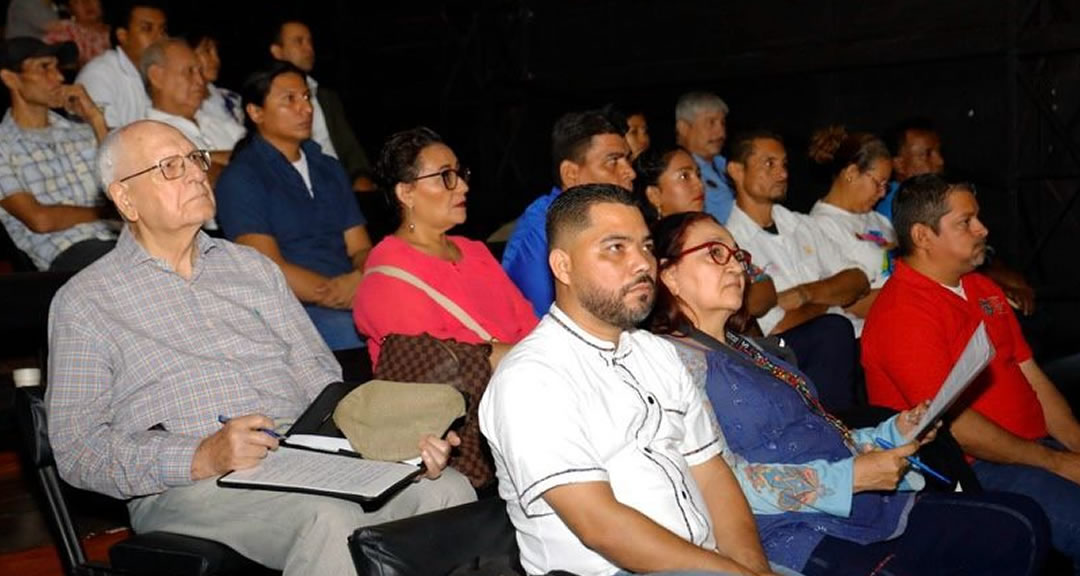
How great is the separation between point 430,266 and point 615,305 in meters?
1.15

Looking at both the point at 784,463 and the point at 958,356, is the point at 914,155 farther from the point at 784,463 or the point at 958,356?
the point at 784,463

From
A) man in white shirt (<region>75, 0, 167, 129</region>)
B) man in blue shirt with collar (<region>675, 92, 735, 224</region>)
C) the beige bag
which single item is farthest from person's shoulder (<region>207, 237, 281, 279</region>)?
man in blue shirt with collar (<region>675, 92, 735, 224</region>)

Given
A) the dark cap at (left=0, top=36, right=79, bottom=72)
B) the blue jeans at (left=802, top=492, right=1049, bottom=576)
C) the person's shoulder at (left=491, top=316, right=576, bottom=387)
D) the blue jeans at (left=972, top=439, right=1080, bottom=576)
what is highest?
the dark cap at (left=0, top=36, right=79, bottom=72)

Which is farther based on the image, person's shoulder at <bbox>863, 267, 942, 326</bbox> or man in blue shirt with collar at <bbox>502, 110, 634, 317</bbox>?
man in blue shirt with collar at <bbox>502, 110, 634, 317</bbox>

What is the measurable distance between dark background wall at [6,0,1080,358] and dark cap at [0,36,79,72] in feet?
7.15

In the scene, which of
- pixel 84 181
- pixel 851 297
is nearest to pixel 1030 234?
pixel 851 297

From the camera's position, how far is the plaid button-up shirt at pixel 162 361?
2.94 m

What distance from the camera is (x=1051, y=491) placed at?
3.66 metres

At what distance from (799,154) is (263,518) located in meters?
5.40

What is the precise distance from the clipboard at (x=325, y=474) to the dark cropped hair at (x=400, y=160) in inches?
41.9

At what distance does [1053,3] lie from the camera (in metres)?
6.89

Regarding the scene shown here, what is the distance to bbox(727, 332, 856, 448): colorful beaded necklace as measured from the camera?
3303 mm

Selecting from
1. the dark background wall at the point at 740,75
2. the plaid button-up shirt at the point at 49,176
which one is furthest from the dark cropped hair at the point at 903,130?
the plaid button-up shirt at the point at 49,176

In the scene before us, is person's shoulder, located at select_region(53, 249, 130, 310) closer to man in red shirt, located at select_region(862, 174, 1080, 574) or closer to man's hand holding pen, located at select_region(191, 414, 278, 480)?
man's hand holding pen, located at select_region(191, 414, 278, 480)
